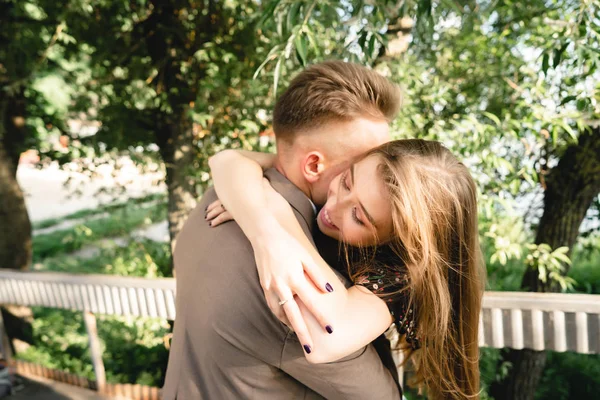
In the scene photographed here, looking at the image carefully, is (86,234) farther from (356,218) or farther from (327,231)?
(356,218)

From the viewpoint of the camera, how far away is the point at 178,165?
4.16 meters

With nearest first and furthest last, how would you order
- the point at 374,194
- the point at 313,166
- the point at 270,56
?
1. the point at 374,194
2. the point at 313,166
3. the point at 270,56

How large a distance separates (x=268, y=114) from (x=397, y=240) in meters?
2.52

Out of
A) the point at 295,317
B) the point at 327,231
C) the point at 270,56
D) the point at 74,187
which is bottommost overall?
the point at 74,187

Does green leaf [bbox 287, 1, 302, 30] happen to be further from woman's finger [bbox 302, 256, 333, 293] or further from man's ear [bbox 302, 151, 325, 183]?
woman's finger [bbox 302, 256, 333, 293]

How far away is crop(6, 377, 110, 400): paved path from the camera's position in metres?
3.51

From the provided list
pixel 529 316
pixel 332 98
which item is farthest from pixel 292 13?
pixel 529 316

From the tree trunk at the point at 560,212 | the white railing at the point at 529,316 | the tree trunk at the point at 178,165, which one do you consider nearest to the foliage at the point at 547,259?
the tree trunk at the point at 560,212

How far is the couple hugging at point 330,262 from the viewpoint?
117cm

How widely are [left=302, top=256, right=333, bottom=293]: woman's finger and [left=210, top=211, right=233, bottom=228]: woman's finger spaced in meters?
0.30

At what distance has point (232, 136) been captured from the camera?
149 inches

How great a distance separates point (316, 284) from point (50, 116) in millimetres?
4969

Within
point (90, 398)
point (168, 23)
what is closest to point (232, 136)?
point (168, 23)

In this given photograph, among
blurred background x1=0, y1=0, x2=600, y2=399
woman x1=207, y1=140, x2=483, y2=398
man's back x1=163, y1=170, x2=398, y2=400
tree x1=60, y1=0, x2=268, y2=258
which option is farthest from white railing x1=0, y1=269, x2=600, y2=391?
tree x1=60, y1=0, x2=268, y2=258
